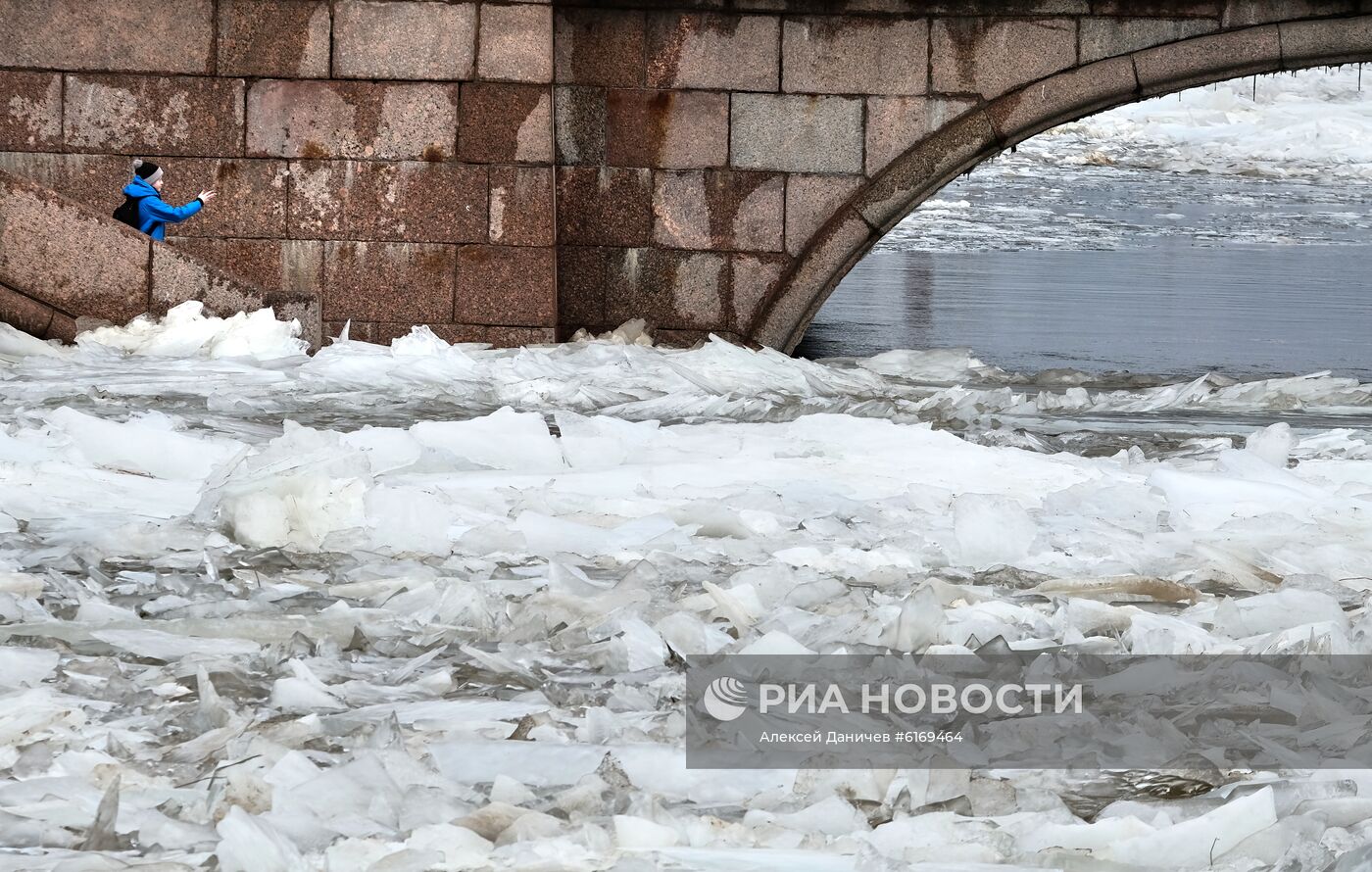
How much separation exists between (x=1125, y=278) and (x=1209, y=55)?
9004 mm

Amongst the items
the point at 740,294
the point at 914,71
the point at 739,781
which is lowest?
the point at 739,781

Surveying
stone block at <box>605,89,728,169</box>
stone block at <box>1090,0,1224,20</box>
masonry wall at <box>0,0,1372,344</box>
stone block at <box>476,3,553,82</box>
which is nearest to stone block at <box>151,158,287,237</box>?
masonry wall at <box>0,0,1372,344</box>

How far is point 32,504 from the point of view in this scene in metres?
4.79

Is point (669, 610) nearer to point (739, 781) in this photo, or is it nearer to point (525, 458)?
point (739, 781)

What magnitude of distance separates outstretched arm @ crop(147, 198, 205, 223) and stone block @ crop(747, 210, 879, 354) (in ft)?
11.1

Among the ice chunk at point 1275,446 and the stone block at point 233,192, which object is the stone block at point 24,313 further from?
the ice chunk at point 1275,446

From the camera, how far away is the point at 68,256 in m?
8.42

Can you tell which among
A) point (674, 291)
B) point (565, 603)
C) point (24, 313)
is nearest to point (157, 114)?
point (24, 313)

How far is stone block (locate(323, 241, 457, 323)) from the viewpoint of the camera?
9.67 metres

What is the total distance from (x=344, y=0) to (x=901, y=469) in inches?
209

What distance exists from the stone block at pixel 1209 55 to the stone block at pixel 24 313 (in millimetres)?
6353

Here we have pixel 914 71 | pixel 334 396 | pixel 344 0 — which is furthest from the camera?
pixel 914 71

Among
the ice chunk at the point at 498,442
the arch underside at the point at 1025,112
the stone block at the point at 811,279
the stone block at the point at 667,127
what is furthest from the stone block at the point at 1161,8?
the ice chunk at the point at 498,442

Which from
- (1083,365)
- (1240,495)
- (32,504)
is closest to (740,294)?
(1083,365)
